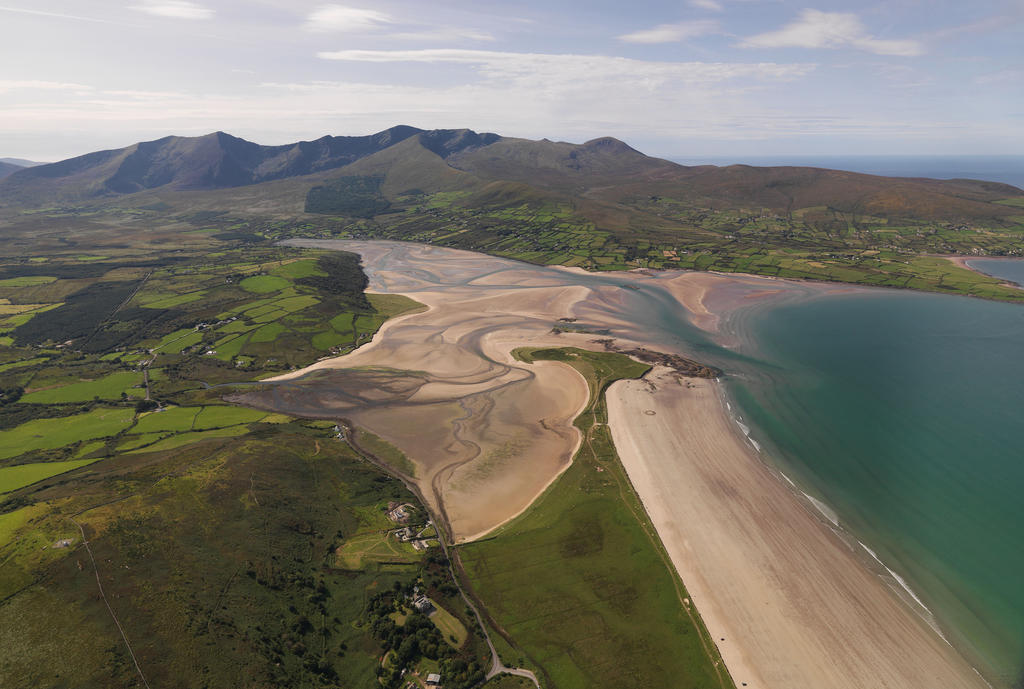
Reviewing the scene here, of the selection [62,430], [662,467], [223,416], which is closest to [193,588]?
[223,416]

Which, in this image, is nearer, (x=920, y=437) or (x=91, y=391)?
(x=920, y=437)

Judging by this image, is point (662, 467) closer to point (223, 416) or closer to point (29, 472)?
point (223, 416)

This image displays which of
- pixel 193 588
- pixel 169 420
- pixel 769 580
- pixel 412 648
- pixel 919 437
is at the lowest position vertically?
pixel 412 648

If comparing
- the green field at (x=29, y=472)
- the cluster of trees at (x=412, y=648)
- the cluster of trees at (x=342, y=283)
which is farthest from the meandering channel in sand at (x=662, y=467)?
the green field at (x=29, y=472)

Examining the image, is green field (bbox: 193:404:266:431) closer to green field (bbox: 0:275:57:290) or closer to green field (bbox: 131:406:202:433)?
green field (bbox: 131:406:202:433)

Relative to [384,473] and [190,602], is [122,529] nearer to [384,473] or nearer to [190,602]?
[190,602]

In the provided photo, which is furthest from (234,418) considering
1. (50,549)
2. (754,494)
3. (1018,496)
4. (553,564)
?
(1018,496)

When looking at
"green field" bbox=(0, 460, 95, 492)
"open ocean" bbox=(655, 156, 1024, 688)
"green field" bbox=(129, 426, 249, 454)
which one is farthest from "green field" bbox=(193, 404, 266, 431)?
"open ocean" bbox=(655, 156, 1024, 688)
